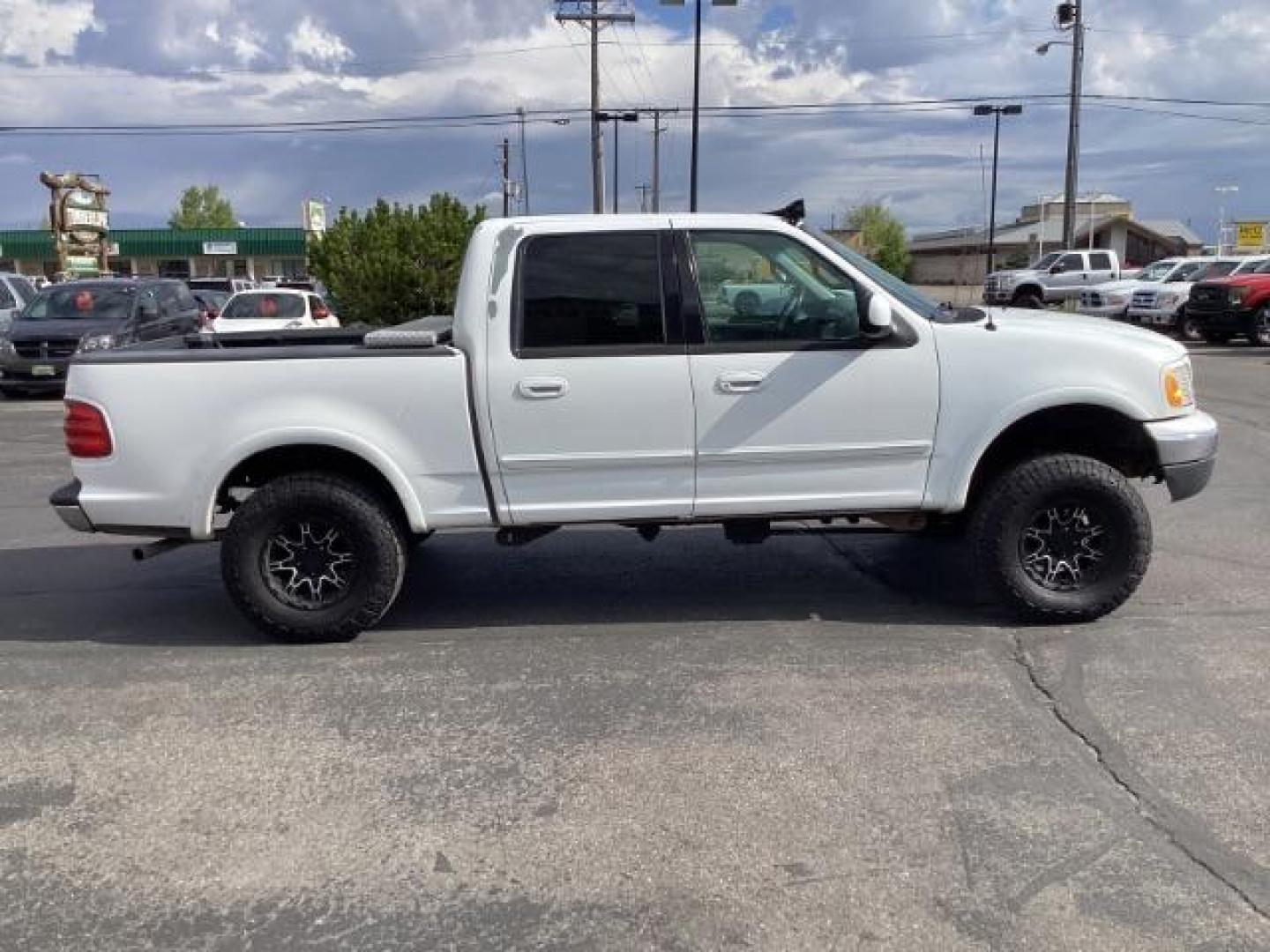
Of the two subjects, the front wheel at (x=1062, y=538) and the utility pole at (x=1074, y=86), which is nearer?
the front wheel at (x=1062, y=538)

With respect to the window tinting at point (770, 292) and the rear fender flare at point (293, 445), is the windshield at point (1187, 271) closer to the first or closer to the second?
the window tinting at point (770, 292)

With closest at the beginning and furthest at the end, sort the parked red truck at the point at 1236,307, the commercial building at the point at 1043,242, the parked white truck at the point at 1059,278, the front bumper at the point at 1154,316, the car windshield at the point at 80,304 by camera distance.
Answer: the car windshield at the point at 80,304, the parked red truck at the point at 1236,307, the front bumper at the point at 1154,316, the parked white truck at the point at 1059,278, the commercial building at the point at 1043,242

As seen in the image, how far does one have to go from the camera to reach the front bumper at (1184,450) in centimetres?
525

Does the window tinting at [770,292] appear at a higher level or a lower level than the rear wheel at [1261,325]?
higher

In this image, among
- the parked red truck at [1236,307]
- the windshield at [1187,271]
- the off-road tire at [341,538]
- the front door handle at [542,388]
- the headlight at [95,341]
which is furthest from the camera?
the windshield at [1187,271]

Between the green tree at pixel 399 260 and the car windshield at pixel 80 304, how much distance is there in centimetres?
798

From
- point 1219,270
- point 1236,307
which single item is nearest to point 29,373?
point 1236,307

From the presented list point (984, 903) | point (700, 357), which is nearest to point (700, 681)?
point (700, 357)

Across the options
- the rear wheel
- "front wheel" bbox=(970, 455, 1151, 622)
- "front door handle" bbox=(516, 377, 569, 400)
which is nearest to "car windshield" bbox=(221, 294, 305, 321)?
"front door handle" bbox=(516, 377, 569, 400)

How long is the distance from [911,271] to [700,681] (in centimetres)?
9501

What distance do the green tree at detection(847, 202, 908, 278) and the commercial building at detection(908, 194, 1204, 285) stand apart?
10.2 feet

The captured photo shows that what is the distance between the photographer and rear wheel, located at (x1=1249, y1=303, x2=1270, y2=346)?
2212cm

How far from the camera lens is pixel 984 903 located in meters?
3.08

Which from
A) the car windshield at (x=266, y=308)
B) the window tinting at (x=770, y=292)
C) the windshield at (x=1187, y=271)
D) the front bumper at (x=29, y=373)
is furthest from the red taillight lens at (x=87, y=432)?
the windshield at (x=1187, y=271)
